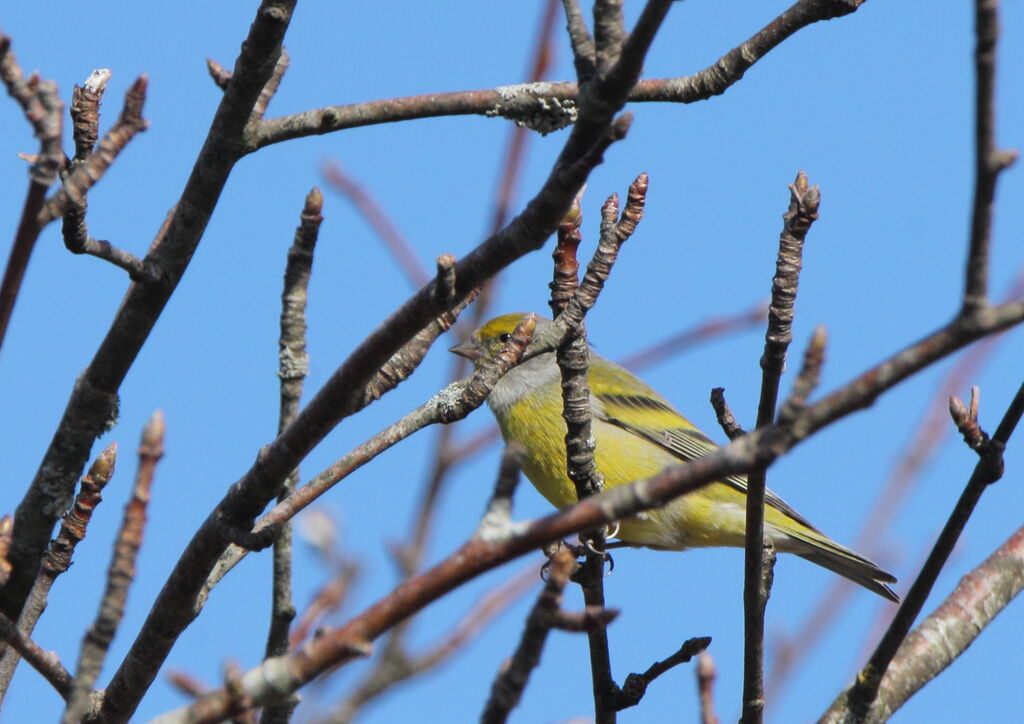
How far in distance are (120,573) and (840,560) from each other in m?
5.22

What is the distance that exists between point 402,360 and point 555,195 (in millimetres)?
1215

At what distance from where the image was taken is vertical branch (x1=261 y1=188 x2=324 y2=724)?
11.8 feet

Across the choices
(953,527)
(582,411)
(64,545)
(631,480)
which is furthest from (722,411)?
(631,480)

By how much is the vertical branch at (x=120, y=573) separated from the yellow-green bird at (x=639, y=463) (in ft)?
13.8

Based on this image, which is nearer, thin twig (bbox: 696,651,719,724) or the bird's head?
thin twig (bbox: 696,651,719,724)

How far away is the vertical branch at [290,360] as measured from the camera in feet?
11.8

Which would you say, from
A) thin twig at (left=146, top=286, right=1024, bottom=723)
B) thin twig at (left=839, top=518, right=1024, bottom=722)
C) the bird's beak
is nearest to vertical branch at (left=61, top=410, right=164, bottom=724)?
thin twig at (left=146, top=286, right=1024, bottom=723)

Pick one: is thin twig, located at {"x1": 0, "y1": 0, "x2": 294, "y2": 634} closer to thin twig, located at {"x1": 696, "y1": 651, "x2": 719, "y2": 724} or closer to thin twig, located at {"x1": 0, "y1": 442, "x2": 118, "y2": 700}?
thin twig, located at {"x1": 0, "y1": 442, "x2": 118, "y2": 700}

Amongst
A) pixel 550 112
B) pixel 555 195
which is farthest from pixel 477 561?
pixel 550 112

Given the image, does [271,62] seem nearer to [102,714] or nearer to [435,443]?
[102,714]

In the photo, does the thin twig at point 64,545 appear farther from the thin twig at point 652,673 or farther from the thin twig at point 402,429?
the thin twig at point 652,673

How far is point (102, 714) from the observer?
296 centimetres

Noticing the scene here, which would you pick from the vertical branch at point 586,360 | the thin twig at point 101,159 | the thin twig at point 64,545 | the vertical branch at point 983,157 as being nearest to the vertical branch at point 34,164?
the thin twig at point 101,159

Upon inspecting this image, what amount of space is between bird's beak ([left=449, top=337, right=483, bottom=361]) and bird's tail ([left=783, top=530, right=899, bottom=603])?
1967 millimetres
